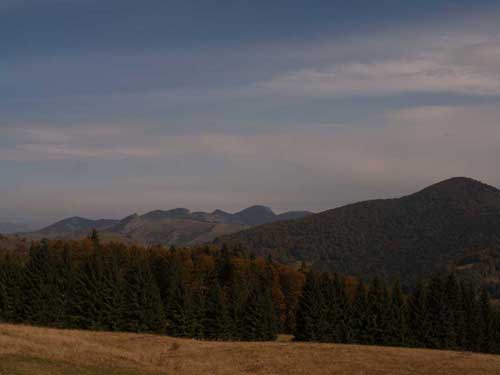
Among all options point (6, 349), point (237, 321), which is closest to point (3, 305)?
point (237, 321)

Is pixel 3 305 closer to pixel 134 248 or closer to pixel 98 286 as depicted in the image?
pixel 98 286

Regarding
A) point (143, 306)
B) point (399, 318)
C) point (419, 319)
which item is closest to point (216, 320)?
point (143, 306)

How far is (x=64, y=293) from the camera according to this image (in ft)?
270

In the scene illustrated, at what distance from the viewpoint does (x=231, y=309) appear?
80.4 meters

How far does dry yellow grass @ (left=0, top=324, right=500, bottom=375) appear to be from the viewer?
35.3 meters

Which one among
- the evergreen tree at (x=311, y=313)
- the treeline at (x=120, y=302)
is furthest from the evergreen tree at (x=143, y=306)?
the evergreen tree at (x=311, y=313)

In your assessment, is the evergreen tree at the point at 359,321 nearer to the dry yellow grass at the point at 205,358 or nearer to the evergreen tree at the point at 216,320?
the evergreen tree at the point at 216,320

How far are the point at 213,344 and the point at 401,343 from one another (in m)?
35.5

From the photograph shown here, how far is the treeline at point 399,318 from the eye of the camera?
77812 millimetres

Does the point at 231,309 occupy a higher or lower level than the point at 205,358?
lower

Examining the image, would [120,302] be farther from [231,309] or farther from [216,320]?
[231,309]

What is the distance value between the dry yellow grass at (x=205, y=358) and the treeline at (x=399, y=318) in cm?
2506

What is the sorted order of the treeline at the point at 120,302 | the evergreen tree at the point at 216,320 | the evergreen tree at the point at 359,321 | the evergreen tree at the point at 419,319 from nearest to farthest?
1. the treeline at the point at 120,302
2. the evergreen tree at the point at 419,319
3. the evergreen tree at the point at 216,320
4. the evergreen tree at the point at 359,321

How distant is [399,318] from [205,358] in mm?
42194
